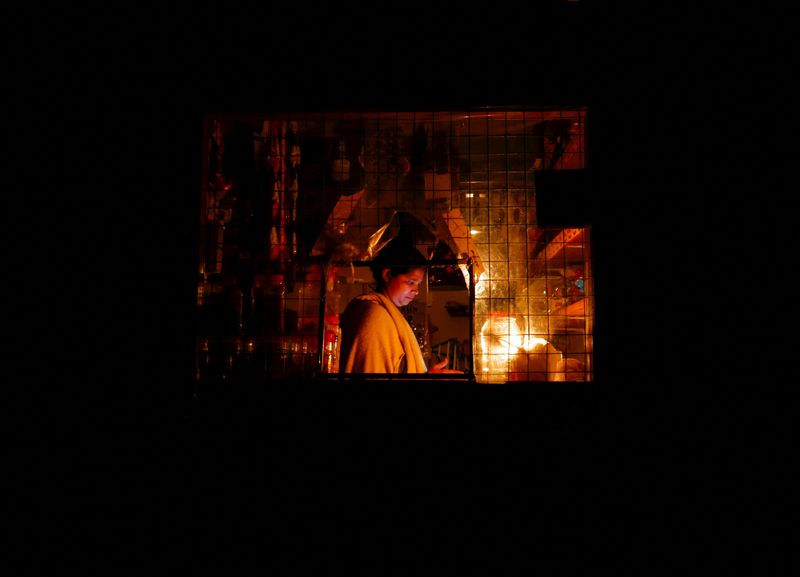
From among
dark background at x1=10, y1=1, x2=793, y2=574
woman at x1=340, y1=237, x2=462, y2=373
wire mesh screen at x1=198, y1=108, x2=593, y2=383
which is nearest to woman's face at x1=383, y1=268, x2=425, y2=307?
woman at x1=340, y1=237, x2=462, y2=373

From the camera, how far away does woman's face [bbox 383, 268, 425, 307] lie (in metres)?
2.27

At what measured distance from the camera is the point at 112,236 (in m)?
1.30

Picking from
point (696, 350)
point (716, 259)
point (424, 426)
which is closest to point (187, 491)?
point (424, 426)

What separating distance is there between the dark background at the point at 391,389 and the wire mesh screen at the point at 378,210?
0.41ft

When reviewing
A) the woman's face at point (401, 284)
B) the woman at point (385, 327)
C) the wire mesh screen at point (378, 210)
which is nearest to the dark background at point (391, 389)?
the wire mesh screen at point (378, 210)

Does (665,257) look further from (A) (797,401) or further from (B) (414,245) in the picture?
(B) (414,245)

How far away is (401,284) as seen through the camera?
2.28 meters

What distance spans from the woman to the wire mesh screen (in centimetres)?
31

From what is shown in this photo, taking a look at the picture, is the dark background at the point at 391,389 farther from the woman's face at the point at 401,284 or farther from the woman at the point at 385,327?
the woman's face at the point at 401,284

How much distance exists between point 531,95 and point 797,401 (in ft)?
2.98

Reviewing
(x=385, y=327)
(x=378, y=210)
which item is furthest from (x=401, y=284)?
(x=378, y=210)

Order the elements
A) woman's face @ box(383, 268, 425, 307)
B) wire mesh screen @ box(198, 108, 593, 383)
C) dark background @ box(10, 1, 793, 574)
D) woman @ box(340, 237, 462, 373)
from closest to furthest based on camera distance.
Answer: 1. dark background @ box(10, 1, 793, 574)
2. wire mesh screen @ box(198, 108, 593, 383)
3. woman @ box(340, 237, 462, 373)
4. woman's face @ box(383, 268, 425, 307)

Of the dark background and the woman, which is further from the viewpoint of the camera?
the woman

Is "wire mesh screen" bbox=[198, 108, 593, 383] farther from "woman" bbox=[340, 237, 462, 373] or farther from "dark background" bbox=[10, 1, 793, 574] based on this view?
"woman" bbox=[340, 237, 462, 373]
